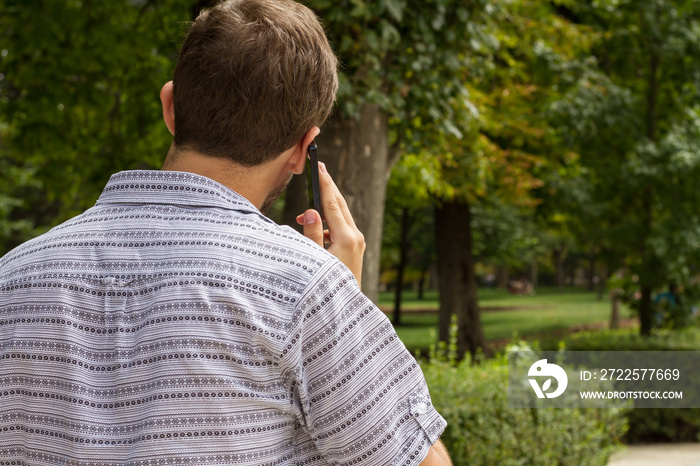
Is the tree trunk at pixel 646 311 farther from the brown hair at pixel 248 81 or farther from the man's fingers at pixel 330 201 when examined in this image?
the brown hair at pixel 248 81

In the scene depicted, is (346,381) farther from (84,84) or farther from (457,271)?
(457,271)

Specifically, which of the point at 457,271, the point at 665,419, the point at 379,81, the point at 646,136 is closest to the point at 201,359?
the point at 379,81

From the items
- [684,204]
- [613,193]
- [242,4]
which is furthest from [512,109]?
[242,4]

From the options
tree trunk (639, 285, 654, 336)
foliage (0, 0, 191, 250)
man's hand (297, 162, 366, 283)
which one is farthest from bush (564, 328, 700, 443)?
man's hand (297, 162, 366, 283)

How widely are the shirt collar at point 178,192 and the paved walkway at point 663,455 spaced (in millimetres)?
7491

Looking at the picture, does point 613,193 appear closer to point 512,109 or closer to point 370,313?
point 512,109

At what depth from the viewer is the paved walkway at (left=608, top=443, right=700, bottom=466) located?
778 cm

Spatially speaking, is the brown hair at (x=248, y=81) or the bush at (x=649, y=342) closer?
the brown hair at (x=248, y=81)

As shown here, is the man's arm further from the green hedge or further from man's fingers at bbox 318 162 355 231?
the green hedge

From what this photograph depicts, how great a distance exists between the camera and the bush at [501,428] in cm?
475

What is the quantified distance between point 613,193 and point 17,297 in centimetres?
Answer: 1008

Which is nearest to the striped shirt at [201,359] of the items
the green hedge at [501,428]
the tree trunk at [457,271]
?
the green hedge at [501,428]

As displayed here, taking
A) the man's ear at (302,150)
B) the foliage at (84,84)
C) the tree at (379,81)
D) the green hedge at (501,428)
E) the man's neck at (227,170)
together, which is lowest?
the green hedge at (501,428)

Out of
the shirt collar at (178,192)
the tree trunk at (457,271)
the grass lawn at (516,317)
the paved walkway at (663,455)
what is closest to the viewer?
the shirt collar at (178,192)
